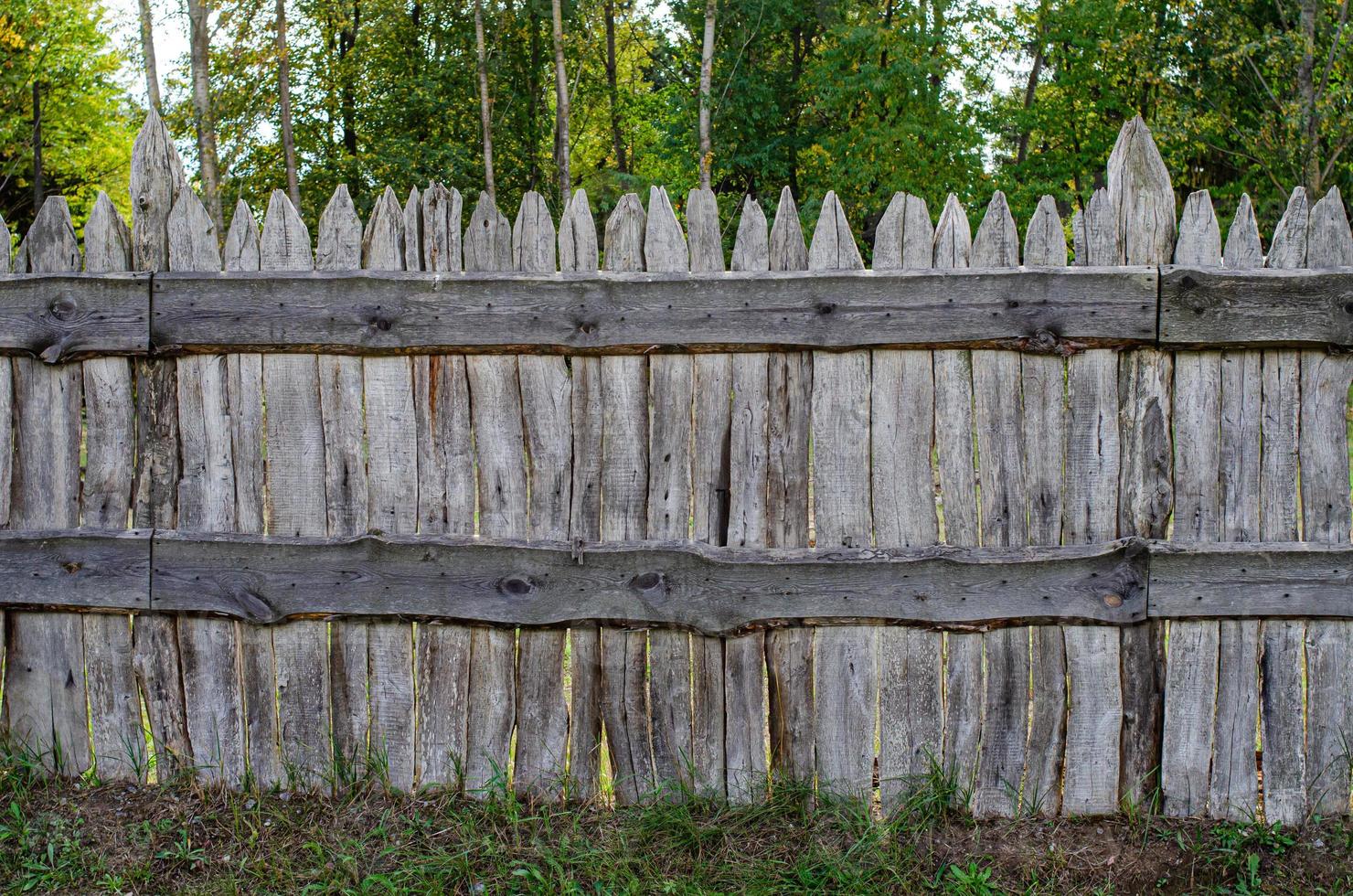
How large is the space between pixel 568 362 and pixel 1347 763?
293cm

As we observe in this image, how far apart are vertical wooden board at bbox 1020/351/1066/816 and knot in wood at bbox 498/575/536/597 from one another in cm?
169

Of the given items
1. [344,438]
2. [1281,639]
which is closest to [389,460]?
[344,438]

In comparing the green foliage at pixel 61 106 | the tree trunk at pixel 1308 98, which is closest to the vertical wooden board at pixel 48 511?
the tree trunk at pixel 1308 98

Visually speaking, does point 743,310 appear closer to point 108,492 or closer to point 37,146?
point 108,492

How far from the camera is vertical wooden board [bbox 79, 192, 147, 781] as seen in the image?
12.4 ft

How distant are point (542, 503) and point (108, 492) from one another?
5.21 feet

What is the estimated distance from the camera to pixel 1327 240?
138 inches

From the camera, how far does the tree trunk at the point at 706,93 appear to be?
20.9 meters

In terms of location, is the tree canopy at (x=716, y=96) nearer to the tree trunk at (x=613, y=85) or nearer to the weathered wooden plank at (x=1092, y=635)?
the tree trunk at (x=613, y=85)

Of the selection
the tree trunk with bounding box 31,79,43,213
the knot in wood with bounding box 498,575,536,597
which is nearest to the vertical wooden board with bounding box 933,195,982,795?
the knot in wood with bounding box 498,575,536,597

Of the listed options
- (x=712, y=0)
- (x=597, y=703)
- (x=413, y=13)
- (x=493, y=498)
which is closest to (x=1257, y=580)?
(x=597, y=703)

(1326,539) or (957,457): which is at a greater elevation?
(957,457)

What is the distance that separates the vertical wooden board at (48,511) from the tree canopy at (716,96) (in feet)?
57.4

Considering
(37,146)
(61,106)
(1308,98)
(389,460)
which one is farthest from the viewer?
(61,106)
